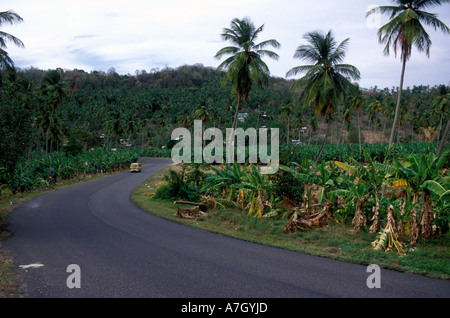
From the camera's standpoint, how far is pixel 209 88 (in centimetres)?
15438

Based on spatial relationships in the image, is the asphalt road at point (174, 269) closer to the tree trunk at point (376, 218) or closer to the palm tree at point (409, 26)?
the tree trunk at point (376, 218)

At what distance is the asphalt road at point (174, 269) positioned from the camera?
6949mm

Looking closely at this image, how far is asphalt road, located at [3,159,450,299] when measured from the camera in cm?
695

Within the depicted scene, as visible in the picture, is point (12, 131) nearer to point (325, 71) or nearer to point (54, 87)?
point (325, 71)

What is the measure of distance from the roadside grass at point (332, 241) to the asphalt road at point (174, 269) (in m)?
0.54

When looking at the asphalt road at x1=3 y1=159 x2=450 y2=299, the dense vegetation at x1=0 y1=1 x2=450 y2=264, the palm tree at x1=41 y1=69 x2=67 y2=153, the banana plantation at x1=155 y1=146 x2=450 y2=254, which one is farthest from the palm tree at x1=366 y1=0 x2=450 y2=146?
the palm tree at x1=41 y1=69 x2=67 y2=153

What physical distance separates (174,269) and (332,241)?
5762 mm

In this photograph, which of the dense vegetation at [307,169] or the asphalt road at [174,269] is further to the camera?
the dense vegetation at [307,169]

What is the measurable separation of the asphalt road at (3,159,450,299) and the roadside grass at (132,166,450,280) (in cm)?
54

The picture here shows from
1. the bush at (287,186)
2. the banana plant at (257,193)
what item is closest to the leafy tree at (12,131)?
the banana plant at (257,193)

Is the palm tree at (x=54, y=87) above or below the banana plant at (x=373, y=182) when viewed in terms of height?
above

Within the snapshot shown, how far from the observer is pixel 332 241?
36.9 ft

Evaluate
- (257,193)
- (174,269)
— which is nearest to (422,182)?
(257,193)
